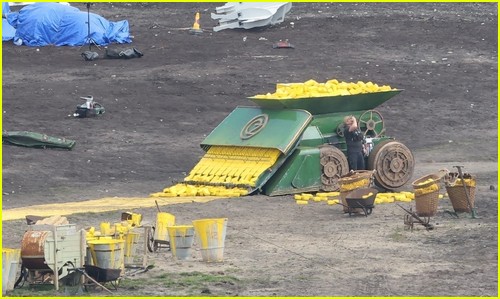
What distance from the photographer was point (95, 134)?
2928 cm

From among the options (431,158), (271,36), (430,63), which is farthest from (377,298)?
(271,36)

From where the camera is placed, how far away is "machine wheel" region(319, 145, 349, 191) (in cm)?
2364

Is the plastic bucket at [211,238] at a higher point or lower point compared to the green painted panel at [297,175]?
lower

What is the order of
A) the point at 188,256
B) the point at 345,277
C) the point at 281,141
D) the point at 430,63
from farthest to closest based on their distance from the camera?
the point at 430,63 < the point at 281,141 < the point at 188,256 < the point at 345,277

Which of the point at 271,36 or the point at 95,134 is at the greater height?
the point at 271,36

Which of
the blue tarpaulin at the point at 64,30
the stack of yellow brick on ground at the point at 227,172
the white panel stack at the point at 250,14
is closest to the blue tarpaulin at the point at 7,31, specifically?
the blue tarpaulin at the point at 64,30

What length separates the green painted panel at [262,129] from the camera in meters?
23.4

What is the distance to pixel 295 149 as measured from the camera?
2353cm

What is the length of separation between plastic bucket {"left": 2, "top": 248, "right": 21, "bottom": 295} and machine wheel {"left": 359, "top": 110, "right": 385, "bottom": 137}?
990 cm

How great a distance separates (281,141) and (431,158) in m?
5.94

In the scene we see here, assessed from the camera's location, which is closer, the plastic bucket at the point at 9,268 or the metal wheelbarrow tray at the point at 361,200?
the plastic bucket at the point at 9,268

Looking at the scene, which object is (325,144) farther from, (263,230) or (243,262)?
(243,262)

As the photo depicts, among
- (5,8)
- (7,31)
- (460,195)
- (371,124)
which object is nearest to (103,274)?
(460,195)

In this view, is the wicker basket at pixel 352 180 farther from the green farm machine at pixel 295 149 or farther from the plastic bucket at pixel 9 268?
the plastic bucket at pixel 9 268
